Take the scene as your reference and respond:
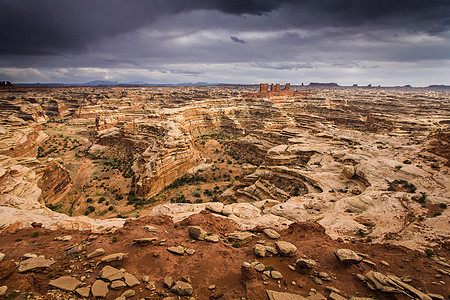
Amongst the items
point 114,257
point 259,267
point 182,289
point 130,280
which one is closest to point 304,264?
point 259,267

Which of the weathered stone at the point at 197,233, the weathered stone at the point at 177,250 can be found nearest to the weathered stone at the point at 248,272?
the weathered stone at the point at 177,250

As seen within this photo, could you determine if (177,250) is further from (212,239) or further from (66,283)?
(66,283)

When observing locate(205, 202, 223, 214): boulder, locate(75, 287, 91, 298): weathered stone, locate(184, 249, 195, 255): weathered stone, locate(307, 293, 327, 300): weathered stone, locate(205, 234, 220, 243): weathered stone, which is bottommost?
locate(205, 202, 223, 214): boulder

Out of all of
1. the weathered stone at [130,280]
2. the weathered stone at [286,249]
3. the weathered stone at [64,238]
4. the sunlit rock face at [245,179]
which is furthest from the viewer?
the sunlit rock face at [245,179]

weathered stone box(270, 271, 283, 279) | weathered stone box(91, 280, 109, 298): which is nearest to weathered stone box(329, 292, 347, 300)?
weathered stone box(270, 271, 283, 279)

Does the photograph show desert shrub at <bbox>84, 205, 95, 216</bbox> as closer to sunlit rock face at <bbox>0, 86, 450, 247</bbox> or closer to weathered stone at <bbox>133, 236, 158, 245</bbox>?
sunlit rock face at <bbox>0, 86, 450, 247</bbox>

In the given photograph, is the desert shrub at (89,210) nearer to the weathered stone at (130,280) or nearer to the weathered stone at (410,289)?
the weathered stone at (130,280)

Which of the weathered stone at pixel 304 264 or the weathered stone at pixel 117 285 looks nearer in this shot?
the weathered stone at pixel 117 285
